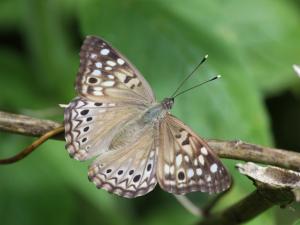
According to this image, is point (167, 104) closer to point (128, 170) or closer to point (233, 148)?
point (128, 170)

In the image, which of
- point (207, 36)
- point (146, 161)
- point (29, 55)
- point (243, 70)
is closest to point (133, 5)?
point (207, 36)

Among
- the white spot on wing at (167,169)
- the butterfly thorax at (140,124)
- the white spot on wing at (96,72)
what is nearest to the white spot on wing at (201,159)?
the white spot on wing at (167,169)

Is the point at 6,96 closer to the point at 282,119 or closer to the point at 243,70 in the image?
the point at 243,70

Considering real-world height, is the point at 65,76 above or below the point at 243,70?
below

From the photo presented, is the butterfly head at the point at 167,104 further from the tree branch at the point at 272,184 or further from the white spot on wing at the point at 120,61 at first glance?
the tree branch at the point at 272,184

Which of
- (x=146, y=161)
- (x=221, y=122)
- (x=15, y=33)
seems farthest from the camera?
(x=15, y=33)
